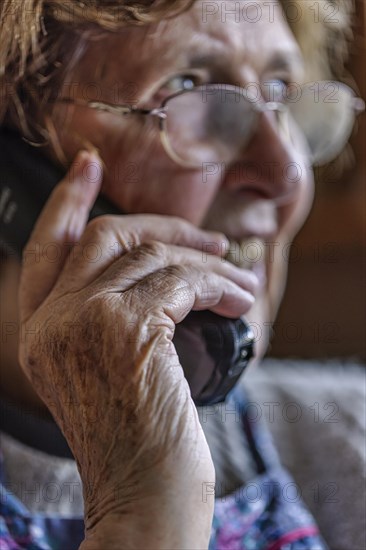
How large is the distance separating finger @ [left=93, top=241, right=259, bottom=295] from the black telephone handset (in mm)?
52

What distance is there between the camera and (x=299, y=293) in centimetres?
240

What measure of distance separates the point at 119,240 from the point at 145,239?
0.14ft

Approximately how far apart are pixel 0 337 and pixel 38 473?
0.71ft

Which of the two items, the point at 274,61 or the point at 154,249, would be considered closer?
the point at 154,249

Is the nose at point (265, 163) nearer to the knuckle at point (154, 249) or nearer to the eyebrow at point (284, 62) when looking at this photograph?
the eyebrow at point (284, 62)

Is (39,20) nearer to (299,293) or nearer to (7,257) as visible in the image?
(7,257)

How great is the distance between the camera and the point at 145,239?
1.00 m

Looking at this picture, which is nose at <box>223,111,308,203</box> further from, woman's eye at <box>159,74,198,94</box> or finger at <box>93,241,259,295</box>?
finger at <box>93,241,259,295</box>

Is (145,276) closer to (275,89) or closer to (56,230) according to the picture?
(56,230)

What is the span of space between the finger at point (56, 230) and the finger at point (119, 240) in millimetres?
48

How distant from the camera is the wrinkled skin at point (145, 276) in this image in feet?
2.52

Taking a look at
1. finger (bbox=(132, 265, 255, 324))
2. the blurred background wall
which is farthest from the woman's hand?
the blurred background wall

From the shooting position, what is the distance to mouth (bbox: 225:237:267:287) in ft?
3.92

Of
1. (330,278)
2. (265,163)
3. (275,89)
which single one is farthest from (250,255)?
(330,278)
